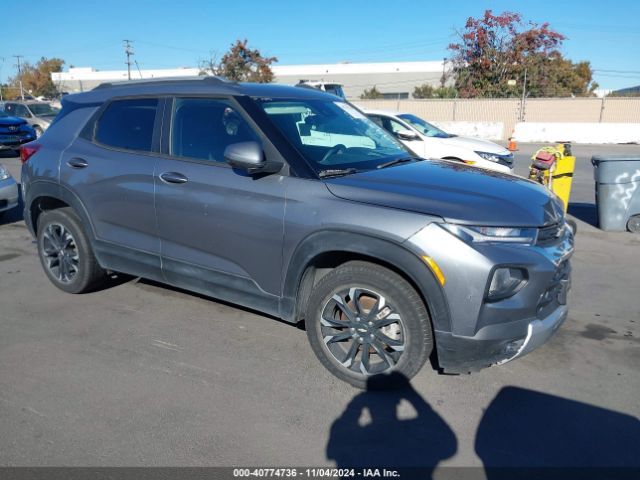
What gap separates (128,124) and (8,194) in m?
4.61

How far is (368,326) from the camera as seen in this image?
11.1 feet

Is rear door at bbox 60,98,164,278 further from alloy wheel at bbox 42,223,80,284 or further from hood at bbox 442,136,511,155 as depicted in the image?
hood at bbox 442,136,511,155

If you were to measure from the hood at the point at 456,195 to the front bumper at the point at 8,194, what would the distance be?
643 cm

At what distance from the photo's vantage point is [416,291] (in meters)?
3.23

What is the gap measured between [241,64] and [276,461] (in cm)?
4902

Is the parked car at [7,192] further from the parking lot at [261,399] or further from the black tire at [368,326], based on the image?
the black tire at [368,326]

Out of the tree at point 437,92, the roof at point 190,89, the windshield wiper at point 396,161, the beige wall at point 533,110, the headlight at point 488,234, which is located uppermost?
the tree at point 437,92

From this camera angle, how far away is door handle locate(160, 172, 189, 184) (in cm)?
400

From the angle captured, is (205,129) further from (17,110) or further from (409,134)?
(17,110)

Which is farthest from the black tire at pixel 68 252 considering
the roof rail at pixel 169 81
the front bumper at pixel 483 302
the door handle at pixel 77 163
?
the front bumper at pixel 483 302

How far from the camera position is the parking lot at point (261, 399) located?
114 inches

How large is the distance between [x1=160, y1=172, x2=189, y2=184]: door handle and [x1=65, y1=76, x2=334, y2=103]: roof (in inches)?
25.7

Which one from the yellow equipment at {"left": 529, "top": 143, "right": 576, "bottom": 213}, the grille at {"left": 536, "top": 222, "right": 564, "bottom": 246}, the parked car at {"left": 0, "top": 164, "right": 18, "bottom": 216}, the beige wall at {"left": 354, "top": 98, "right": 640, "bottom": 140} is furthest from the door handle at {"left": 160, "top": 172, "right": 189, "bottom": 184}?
the beige wall at {"left": 354, "top": 98, "right": 640, "bottom": 140}

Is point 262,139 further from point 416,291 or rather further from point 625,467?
point 625,467
